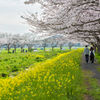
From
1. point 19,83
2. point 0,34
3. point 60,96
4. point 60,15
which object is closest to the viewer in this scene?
point 60,96

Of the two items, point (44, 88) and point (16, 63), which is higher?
point (44, 88)

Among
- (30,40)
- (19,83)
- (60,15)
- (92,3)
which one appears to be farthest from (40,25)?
(30,40)

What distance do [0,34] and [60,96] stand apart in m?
58.6

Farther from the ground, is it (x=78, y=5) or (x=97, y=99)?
(x=78, y=5)

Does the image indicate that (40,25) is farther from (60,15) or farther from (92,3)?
(92,3)

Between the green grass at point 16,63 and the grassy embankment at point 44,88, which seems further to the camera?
the green grass at point 16,63

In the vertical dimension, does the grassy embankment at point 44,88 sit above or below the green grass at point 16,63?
above

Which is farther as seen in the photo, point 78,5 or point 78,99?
point 78,5

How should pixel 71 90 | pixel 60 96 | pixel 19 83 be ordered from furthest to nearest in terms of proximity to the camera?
pixel 19 83 < pixel 71 90 < pixel 60 96

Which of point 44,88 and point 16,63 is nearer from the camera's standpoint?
point 44,88

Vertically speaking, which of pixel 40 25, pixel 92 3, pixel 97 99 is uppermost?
pixel 92 3

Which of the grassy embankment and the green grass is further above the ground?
the grassy embankment

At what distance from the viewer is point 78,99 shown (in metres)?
3.90

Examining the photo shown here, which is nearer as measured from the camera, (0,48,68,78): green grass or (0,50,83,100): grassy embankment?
(0,50,83,100): grassy embankment
